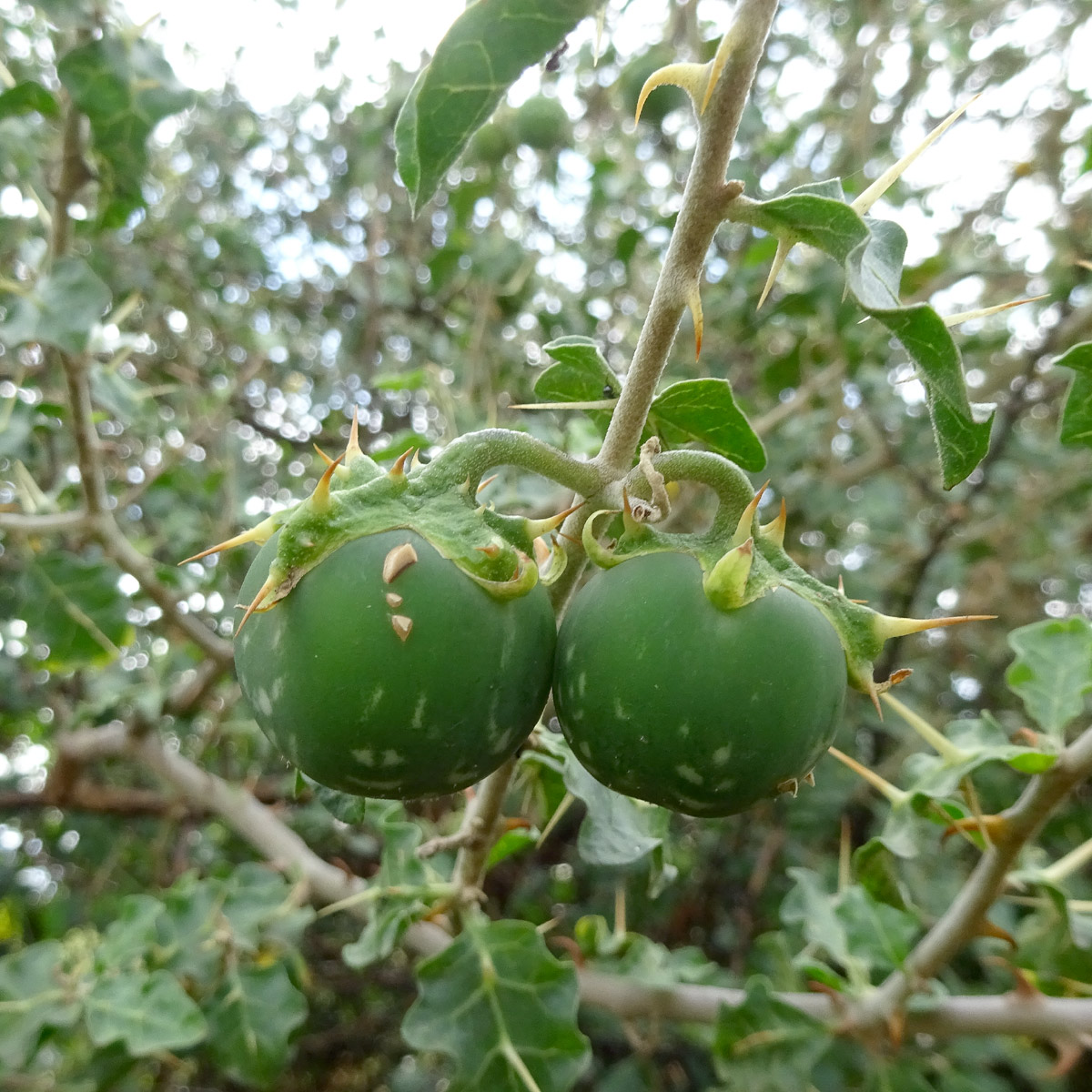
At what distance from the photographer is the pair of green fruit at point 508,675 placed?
0.94 m

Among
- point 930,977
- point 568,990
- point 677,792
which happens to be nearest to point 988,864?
point 930,977

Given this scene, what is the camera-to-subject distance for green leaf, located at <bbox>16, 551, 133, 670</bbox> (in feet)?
8.42

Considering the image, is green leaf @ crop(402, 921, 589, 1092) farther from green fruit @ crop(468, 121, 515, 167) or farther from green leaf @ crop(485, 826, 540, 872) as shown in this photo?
green fruit @ crop(468, 121, 515, 167)

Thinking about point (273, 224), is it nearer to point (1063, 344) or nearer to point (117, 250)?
point (117, 250)

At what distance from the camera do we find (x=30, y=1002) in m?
2.20

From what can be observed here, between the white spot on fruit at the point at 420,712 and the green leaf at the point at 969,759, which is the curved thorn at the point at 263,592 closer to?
the white spot on fruit at the point at 420,712

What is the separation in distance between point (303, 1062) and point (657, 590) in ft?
13.5

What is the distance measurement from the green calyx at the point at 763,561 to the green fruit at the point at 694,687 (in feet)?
0.08

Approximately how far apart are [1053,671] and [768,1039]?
950 mm

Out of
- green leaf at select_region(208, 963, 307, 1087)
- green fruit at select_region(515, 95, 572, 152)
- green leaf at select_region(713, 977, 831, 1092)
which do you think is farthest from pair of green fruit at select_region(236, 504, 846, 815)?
green fruit at select_region(515, 95, 572, 152)

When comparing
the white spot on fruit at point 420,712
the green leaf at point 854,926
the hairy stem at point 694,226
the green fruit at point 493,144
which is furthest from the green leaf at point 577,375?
the green fruit at point 493,144

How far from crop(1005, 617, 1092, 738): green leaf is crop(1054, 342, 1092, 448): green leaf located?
22.7 inches

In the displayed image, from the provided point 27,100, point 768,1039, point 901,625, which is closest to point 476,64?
point 901,625

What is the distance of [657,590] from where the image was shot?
1011mm
